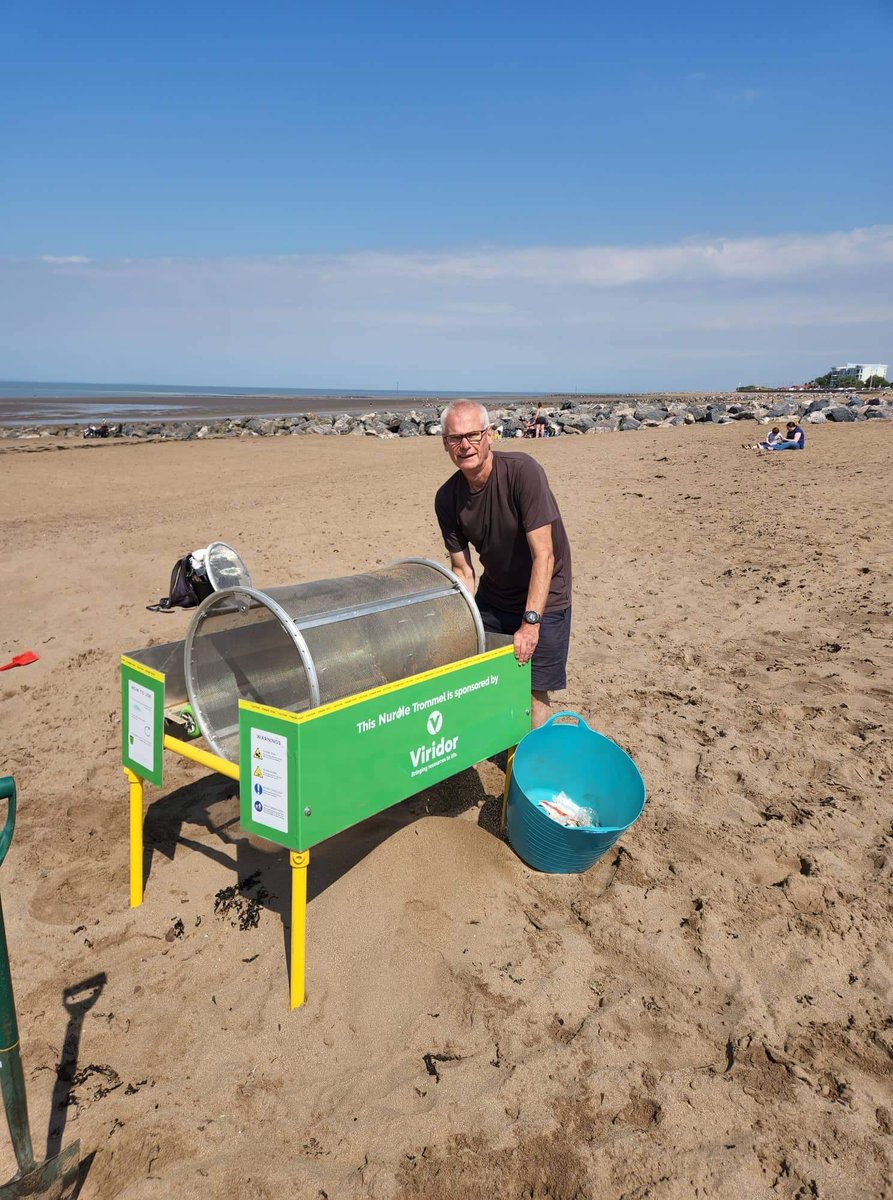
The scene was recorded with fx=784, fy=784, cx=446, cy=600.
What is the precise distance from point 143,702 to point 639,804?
219 centimetres

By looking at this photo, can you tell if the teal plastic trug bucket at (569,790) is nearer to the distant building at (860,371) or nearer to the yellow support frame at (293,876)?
the yellow support frame at (293,876)

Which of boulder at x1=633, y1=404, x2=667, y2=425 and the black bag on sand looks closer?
the black bag on sand

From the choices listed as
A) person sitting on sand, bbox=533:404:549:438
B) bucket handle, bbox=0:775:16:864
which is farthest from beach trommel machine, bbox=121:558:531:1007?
person sitting on sand, bbox=533:404:549:438

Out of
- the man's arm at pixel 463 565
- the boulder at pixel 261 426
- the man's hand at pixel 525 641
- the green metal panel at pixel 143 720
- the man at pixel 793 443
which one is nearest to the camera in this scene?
the green metal panel at pixel 143 720

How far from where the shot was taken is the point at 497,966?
3.08m

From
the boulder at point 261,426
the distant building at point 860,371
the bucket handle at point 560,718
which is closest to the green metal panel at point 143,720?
the bucket handle at point 560,718

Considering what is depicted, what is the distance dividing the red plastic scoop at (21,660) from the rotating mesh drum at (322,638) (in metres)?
3.27

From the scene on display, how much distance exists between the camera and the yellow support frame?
9.18ft

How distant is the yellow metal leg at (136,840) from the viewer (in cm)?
339

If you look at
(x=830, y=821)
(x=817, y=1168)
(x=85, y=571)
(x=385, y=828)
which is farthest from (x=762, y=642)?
(x=85, y=571)

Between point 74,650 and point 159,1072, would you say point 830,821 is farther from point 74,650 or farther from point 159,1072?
point 74,650

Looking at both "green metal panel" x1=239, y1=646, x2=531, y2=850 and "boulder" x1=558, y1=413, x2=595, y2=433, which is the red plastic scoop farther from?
"boulder" x1=558, y1=413, x2=595, y2=433

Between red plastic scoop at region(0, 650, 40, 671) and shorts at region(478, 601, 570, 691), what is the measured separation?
3.99 meters

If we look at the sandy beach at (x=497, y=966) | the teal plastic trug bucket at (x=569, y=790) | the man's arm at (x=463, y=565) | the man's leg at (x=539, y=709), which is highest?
the man's arm at (x=463, y=565)
